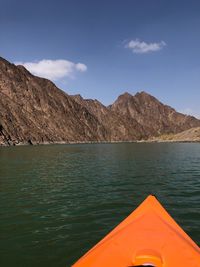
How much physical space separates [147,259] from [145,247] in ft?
2.96

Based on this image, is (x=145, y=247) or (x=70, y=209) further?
(x=70, y=209)

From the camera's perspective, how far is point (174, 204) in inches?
773

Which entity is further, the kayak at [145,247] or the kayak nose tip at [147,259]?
the kayak at [145,247]

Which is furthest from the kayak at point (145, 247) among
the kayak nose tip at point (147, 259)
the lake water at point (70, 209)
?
the lake water at point (70, 209)

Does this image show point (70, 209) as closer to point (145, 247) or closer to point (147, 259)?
point (145, 247)

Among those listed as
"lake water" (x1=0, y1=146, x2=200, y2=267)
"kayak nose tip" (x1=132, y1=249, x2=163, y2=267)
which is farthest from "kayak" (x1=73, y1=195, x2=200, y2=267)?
"lake water" (x1=0, y1=146, x2=200, y2=267)

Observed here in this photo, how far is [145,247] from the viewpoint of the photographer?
8609 mm

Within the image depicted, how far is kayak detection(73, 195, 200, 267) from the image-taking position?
7762 millimetres

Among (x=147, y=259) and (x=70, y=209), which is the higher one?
(x=147, y=259)

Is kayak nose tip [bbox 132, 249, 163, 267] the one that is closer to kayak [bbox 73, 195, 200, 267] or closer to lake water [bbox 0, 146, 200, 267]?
kayak [bbox 73, 195, 200, 267]

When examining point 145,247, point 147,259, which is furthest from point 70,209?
point 147,259

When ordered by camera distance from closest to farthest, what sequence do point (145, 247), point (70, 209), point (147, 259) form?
1. point (147, 259)
2. point (145, 247)
3. point (70, 209)

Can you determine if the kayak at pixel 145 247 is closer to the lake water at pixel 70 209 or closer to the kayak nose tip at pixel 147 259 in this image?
the kayak nose tip at pixel 147 259

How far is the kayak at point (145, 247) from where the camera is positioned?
25.5 ft
